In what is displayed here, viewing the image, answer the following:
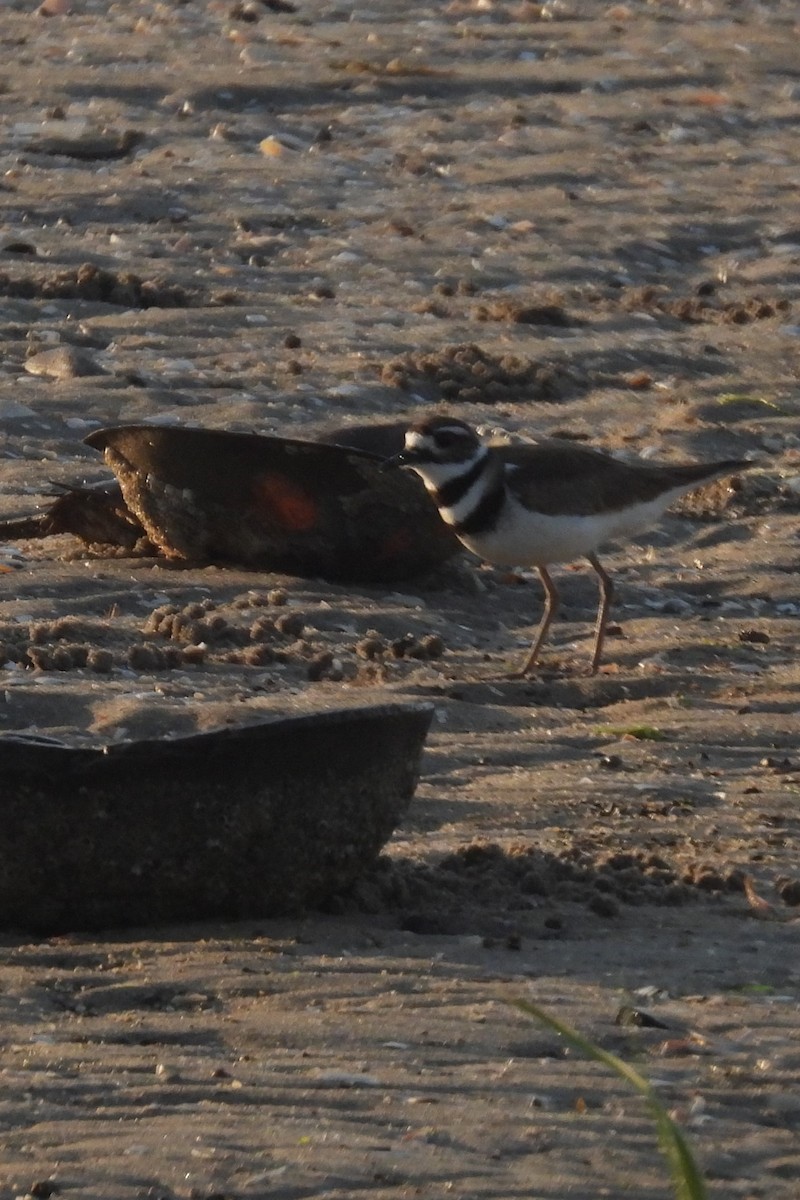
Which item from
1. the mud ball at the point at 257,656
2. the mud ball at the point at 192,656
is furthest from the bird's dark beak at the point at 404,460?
the mud ball at the point at 192,656

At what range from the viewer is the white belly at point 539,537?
6.67 meters

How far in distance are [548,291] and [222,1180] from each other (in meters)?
7.42

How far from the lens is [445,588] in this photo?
23.8 feet

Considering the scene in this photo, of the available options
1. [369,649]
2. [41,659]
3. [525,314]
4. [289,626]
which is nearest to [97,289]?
[525,314]

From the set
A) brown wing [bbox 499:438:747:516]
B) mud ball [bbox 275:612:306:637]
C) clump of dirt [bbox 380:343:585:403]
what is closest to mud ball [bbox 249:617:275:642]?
mud ball [bbox 275:612:306:637]

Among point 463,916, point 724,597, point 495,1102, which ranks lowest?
point 724,597

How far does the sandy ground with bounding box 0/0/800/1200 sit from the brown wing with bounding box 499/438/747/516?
0.44 metres

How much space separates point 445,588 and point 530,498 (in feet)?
2.14

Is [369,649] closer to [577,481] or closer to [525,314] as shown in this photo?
[577,481]

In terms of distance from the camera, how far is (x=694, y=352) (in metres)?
9.51

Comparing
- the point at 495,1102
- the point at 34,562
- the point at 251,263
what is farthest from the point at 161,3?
the point at 495,1102

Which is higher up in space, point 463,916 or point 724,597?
point 463,916

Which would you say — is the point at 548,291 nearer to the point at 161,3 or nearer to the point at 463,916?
the point at 161,3

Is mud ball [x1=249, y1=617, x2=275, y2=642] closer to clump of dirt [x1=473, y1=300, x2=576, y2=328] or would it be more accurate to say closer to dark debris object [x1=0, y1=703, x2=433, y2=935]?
dark debris object [x1=0, y1=703, x2=433, y2=935]
